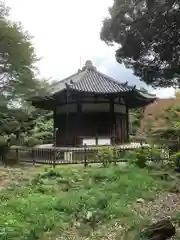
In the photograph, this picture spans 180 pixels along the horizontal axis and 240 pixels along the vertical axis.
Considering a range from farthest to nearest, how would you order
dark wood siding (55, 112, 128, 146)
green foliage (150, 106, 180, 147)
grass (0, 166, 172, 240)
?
dark wood siding (55, 112, 128, 146) → green foliage (150, 106, 180, 147) → grass (0, 166, 172, 240)

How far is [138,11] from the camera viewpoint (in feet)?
30.6

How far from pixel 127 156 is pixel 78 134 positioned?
718 centimetres

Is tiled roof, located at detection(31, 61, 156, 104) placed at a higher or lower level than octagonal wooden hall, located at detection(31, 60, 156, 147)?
higher

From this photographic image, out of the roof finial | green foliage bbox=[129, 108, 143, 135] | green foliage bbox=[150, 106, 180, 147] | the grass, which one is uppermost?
the roof finial

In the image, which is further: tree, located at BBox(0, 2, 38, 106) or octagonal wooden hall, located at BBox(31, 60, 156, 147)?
octagonal wooden hall, located at BBox(31, 60, 156, 147)

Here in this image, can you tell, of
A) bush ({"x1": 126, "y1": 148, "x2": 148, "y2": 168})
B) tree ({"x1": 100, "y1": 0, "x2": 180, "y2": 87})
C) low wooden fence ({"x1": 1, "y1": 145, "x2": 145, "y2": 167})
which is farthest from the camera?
low wooden fence ({"x1": 1, "y1": 145, "x2": 145, "y2": 167})

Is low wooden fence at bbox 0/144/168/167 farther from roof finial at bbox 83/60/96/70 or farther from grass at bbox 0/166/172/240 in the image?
roof finial at bbox 83/60/96/70

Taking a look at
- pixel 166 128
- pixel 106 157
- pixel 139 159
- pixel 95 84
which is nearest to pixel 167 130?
pixel 166 128

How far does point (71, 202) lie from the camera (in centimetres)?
812

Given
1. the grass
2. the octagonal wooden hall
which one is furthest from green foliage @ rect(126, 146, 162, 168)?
the octagonal wooden hall

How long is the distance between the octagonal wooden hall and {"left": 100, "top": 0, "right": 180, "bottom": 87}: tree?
407 inches

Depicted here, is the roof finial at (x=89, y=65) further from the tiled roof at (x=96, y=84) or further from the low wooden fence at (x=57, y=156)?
the low wooden fence at (x=57, y=156)

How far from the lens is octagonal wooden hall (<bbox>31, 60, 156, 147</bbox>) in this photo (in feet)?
70.4

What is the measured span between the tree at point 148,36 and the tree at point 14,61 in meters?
9.37
